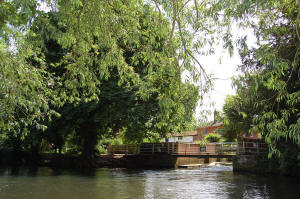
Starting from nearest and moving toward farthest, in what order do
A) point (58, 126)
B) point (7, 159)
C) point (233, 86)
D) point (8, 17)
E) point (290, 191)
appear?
1. point (8, 17)
2. point (233, 86)
3. point (290, 191)
4. point (58, 126)
5. point (7, 159)

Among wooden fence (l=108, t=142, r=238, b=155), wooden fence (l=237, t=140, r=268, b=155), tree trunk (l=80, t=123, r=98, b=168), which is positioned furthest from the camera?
wooden fence (l=108, t=142, r=238, b=155)

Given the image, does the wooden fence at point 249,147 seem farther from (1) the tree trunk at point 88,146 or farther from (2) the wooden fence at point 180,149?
(1) the tree trunk at point 88,146

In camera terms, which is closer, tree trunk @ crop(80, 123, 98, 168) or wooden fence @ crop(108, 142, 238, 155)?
tree trunk @ crop(80, 123, 98, 168)

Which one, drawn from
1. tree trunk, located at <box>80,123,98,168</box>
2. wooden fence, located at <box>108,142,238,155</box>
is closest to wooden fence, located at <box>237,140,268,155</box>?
wooden fence, located at <box>108,142,238,155</box>

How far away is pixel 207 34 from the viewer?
6.65 meters

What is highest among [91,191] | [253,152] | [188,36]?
[188,36]

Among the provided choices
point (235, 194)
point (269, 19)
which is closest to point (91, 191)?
point (235, 194)

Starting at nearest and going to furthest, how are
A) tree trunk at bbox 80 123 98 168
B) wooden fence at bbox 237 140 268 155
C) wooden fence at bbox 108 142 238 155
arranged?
wooden fence at bbox 237 140 268 155, tree trunk at bbox 80 123 98 168, wooden fence at bbox 108 142 238 155

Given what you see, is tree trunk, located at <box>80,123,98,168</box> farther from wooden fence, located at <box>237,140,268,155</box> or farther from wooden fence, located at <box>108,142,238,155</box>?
wooden fence, located at <box>237,140,268,155</box>

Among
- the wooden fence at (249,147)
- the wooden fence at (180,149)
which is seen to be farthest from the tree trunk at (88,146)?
the wooden fence at (249,147)

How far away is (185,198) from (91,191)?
383cm

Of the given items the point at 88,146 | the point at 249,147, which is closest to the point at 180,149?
the point at 249,147

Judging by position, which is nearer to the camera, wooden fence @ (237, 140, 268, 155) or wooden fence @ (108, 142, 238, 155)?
wooden fence @ (237, 140, 268, 155)

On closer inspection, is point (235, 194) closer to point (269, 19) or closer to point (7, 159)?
point (269, 19)
